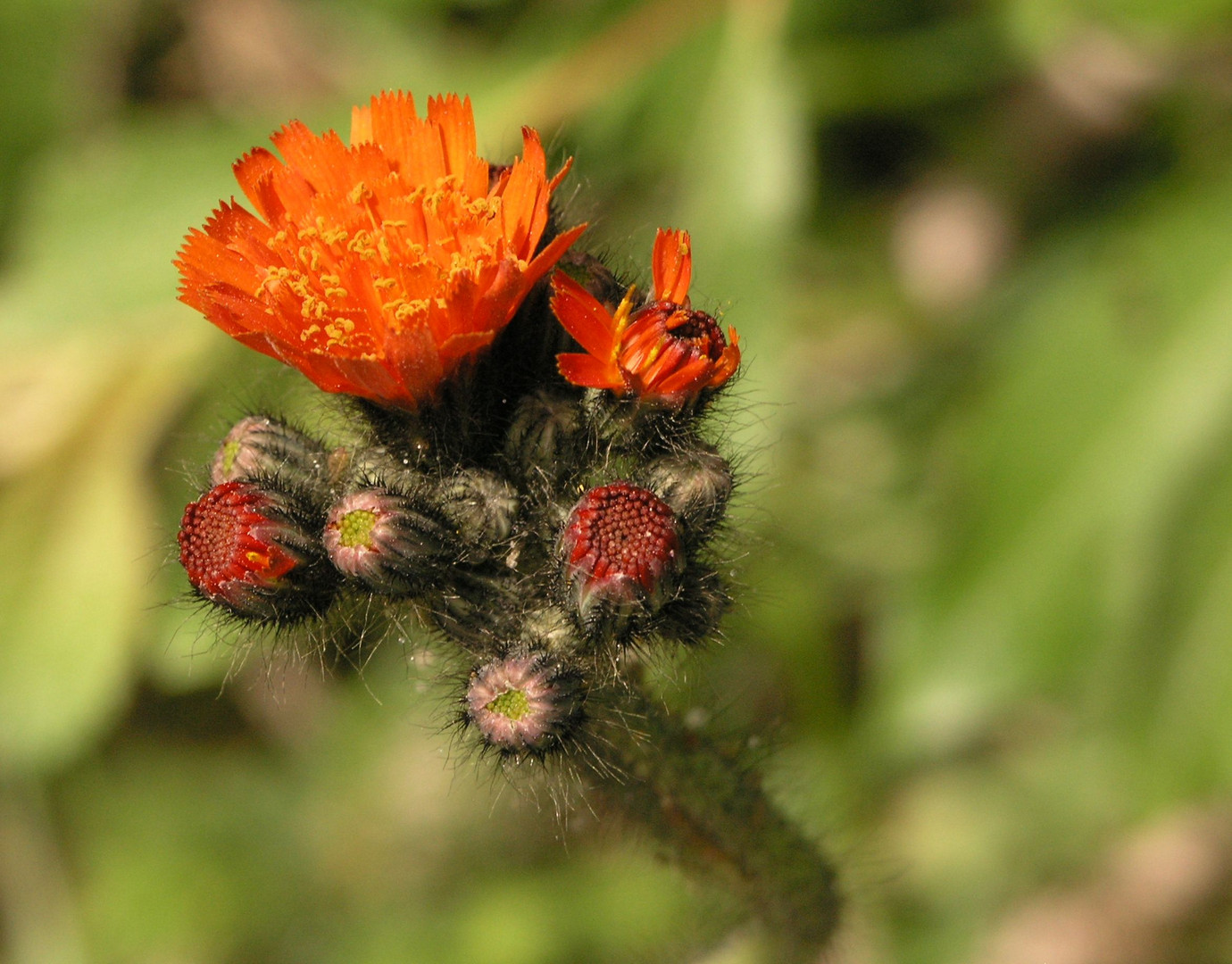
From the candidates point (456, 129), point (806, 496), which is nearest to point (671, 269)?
point (456, 129)

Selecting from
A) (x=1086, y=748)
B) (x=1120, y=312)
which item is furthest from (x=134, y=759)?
(x=1120, y=312)

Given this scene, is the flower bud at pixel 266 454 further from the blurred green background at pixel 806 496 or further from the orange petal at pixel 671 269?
the blurred green background at pixel 806 496

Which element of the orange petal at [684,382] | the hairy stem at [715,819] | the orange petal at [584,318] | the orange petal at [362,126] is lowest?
the hairy stem at [715,819]

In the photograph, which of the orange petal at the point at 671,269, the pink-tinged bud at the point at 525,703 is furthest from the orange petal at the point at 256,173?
the pink-tinged bud at the point at 525,703

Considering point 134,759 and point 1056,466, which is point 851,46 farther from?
point 134,759

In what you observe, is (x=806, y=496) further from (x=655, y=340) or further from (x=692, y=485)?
(x=655, y=340)

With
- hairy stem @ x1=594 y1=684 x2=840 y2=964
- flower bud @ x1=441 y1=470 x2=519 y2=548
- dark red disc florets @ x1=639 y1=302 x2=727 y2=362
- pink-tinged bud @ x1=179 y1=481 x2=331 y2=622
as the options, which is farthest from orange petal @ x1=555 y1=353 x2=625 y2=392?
hairy stem @ x1=594 y1=684 x2=840 y2=964
